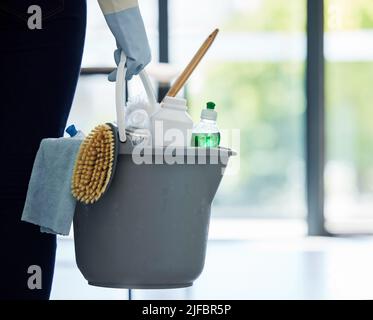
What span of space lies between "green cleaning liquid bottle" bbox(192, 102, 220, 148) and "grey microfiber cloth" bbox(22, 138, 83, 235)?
0.70ft

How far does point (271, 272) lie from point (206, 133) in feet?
4.37

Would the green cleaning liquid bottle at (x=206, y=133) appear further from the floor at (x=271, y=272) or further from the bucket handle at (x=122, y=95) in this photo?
the floor at (x=271, y=272)

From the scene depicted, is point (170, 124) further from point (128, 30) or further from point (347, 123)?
point (347, 123)

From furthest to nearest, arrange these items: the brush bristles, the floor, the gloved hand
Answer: the floor
the gloved hand
the brush bristles

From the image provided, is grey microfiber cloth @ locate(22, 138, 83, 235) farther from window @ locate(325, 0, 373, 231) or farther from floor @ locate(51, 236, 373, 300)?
window @ locate(325, 0, 373, 231)

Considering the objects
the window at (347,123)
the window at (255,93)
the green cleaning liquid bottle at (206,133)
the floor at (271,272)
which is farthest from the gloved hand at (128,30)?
the window at (347,123)

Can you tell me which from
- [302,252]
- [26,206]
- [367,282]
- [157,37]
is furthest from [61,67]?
[157,37]

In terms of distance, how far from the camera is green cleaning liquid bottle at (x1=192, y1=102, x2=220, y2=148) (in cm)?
148

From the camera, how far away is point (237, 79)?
13.5 ft

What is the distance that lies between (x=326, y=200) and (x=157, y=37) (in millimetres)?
1179

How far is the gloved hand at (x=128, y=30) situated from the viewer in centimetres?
145

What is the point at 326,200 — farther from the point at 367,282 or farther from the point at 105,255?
the point at 105,255

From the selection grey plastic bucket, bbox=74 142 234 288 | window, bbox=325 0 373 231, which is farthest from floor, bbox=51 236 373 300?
grey plastic bucket, bbox=74 142 234 288

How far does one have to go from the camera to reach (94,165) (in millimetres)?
1375
